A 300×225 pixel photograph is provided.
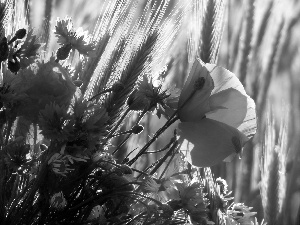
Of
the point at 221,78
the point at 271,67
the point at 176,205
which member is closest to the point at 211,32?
the point at 221,78

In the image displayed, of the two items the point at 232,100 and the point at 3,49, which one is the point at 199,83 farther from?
the point at 3,49

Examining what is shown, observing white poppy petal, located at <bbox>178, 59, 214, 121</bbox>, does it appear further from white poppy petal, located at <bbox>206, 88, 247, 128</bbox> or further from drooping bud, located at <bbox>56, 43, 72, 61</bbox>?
drooping bud, located at <bbox>56, 43, 72, 61</bbox>

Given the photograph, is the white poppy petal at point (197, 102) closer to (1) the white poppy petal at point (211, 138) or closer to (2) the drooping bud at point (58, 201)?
(1) the white poppy petal at point (211, 138)

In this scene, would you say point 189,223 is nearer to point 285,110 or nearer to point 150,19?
point 150,19

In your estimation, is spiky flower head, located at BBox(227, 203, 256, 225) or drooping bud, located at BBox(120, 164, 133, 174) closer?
drooping bud, located at BBox(120, 164, 133, 174)

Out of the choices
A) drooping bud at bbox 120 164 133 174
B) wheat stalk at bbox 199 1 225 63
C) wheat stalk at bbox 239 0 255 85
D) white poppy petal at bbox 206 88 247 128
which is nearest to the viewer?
drooping bud at bbox 120 164 133 174

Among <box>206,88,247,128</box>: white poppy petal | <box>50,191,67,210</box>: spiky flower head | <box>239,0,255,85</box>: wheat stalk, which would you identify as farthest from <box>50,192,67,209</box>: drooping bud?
<box>239,0,255,85</box>: wheat stalk

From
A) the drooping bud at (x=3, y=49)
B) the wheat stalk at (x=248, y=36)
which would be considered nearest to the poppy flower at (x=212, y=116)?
the drooping bud at (x=3, y=49)

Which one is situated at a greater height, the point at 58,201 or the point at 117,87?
Result: the point at 117,87
